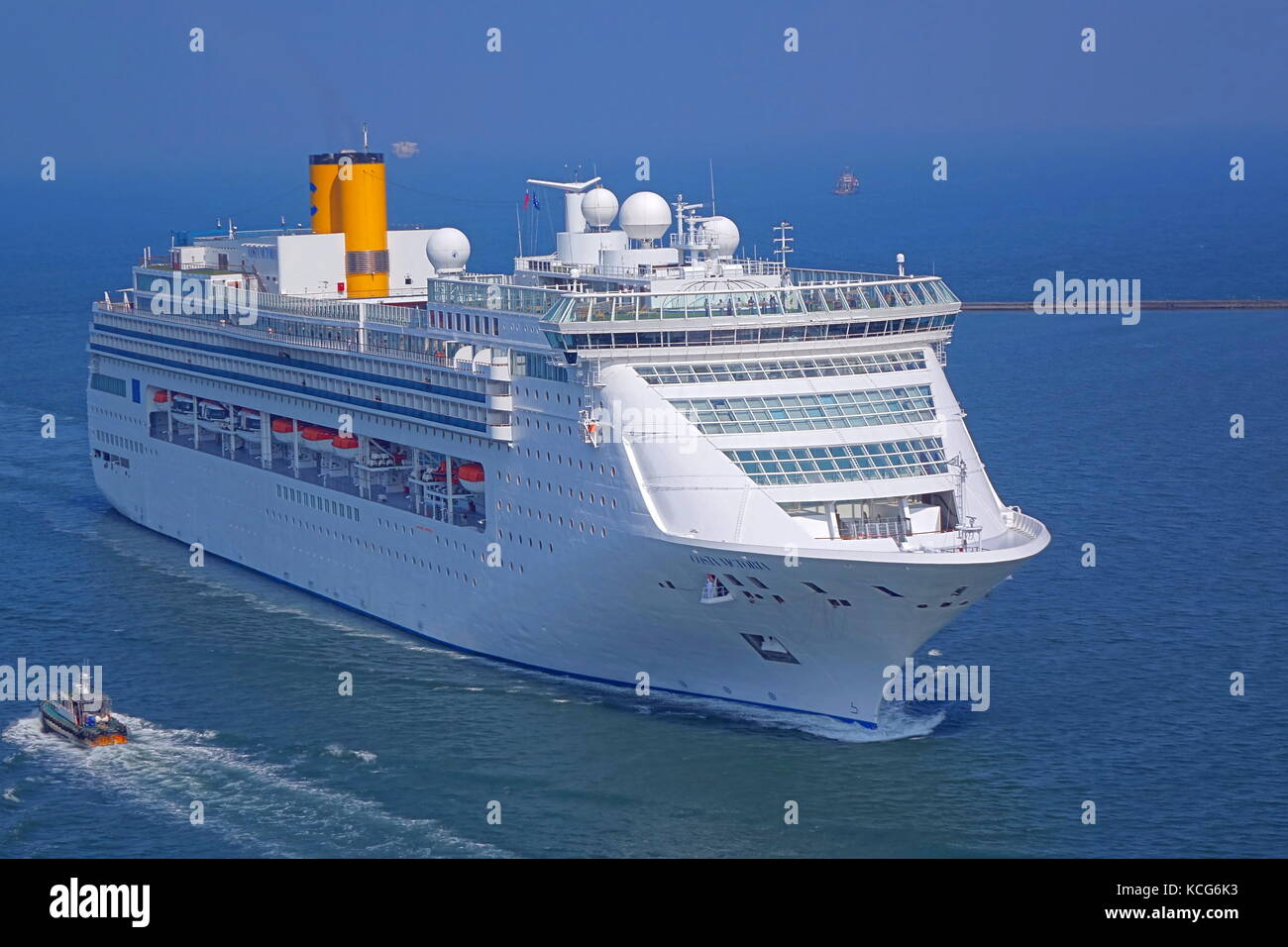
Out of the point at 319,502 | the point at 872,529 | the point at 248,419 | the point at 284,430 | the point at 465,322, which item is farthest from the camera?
the point at 248,419

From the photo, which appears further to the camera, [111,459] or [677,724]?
[111,459]

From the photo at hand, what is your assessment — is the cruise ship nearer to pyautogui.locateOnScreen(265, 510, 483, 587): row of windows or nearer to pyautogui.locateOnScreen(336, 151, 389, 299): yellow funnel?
pyautogui.locateOnScreen(265, 510, 483, 587): row of windows

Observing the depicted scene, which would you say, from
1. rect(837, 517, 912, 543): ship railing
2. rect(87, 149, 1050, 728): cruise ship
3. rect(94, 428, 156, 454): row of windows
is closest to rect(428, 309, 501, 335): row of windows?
rect(87, 149, 1050, 728): cruise ship

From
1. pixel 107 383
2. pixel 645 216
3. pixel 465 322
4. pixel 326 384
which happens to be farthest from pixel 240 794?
pixel 107 383

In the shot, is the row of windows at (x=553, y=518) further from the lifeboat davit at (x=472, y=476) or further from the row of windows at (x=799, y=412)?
the row of windows at (x=799, y=412)

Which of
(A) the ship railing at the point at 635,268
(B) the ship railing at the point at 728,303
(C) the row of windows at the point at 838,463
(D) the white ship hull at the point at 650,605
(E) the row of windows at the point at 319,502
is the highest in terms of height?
(A) the ship railing at the point at 635,268

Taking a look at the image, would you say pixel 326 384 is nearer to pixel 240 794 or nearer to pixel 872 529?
pixel 240 794

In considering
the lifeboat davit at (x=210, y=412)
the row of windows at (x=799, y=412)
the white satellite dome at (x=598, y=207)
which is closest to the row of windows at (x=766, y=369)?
the row of windows at (x=799, y=412)
